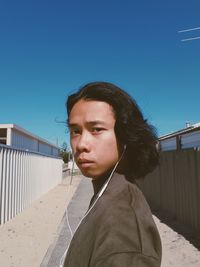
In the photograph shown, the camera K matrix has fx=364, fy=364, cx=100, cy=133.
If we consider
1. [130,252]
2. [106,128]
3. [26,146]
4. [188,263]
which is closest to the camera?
[130,252]

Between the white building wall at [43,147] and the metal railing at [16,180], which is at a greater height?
the white building wall at [43,147]

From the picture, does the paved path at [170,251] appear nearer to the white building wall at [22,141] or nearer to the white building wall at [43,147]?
the white building wall at [22,141]

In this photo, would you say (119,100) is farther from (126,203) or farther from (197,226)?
(197,226)

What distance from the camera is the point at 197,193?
24.6 feet

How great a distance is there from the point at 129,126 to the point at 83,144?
0.59ft

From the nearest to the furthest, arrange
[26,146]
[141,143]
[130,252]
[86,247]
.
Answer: [130,252]
[86,247]
[141,143]
[26,146]

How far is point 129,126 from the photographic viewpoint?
1.25m

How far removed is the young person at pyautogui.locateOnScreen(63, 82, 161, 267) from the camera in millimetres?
893

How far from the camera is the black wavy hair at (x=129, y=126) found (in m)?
1.24

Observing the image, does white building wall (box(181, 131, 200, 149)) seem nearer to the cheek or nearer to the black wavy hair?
the black wavy hair

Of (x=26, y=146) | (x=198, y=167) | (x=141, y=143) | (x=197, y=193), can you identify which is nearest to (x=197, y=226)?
(x=197, y=193)

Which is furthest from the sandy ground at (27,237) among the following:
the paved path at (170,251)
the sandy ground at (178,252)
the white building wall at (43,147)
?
the white building wall at (43,147)

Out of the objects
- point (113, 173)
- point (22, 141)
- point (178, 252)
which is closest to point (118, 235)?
point (113, 173)

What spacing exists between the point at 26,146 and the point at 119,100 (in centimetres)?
2757
